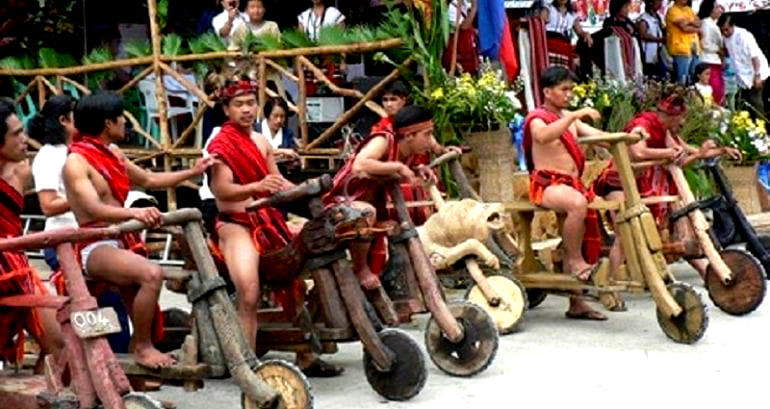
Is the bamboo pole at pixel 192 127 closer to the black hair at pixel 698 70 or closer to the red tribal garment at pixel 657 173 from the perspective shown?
the red tribal garment at pixel 657 173

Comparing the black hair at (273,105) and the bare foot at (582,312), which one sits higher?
the black hair at (273,105)

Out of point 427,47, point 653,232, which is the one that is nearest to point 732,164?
point 427,47

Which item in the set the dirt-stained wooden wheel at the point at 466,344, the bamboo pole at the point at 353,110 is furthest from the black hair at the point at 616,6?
the dirt-stained wooden wheel at the point at 466,344

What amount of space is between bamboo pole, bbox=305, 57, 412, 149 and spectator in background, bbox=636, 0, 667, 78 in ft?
15.3

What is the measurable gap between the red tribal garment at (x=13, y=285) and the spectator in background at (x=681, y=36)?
9503 mm

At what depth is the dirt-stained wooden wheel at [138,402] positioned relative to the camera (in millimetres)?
5047

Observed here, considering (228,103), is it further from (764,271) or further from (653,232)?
(764,271)

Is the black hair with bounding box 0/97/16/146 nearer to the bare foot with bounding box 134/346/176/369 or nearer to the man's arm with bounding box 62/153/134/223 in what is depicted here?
the man's arm with bounding box 62/153/134/223

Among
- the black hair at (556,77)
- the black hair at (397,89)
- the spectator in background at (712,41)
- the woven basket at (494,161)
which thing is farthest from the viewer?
the spectator in background at (712,41)

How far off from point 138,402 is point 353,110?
220 inches

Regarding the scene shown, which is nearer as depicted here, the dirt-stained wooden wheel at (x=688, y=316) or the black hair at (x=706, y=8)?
the dirt-stained wooden wheel at (x=688, y=316)

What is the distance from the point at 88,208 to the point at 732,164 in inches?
280

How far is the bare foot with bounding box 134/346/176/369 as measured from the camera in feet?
19.3

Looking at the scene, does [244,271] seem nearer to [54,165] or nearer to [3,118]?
[54,165]
